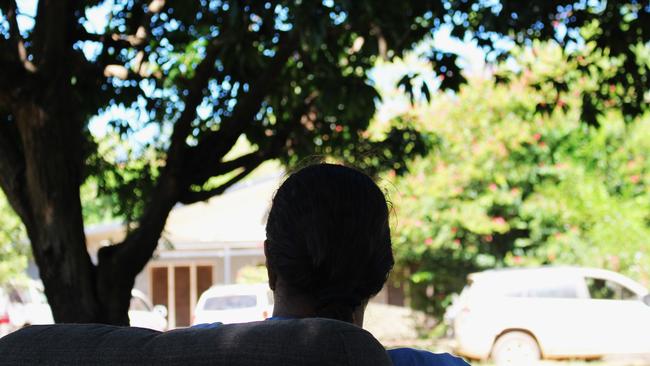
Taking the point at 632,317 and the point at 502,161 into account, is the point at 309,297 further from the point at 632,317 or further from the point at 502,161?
the point at 502,161

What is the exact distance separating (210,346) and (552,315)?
13.0m

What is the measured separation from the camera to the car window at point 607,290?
1392cm

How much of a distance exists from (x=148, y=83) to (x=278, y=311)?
21.5 ft

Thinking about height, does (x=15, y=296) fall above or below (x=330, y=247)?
below

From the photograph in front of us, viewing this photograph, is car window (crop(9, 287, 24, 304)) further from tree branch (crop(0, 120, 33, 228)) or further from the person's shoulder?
the person's shoulder

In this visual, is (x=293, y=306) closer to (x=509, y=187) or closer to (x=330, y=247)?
(x=330, y=247)


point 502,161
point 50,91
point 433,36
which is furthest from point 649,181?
point 50,91

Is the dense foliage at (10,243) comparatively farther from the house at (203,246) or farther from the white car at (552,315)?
the white car at (552,315)

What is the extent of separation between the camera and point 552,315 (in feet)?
45.4

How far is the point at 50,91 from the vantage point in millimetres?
5293

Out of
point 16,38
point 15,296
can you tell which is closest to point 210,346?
point 16,38

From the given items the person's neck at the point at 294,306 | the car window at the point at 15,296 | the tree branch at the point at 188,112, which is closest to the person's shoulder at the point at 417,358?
the person's neck at the point at 294,306

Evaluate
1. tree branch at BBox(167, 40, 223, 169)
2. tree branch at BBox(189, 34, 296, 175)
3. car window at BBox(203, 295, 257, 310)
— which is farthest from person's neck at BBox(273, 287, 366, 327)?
car window at BBox(203, 295, 257, 310)

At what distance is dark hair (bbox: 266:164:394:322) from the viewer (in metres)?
1.58
